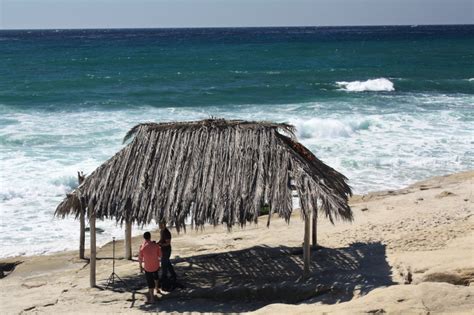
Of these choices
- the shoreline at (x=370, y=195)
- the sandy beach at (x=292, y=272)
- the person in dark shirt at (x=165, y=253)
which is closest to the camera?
the sandy beach at (x=292, y=272)

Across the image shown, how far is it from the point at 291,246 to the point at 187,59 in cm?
5079

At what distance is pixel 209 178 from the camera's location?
10281 millimetres

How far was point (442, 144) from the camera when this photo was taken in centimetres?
2353

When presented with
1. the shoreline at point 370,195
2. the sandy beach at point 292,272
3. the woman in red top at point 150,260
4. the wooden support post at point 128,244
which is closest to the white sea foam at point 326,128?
the shoreline at point 370,195

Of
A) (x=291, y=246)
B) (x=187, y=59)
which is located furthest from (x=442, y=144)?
(x=187, y=59)

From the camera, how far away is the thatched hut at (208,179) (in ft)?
32.8

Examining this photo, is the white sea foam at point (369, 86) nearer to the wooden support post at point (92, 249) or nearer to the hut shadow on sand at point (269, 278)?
the hut shadow on sand at point (269, 278)

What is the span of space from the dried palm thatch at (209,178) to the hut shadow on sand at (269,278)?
1.08 meters

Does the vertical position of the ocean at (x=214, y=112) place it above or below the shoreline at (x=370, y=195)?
above

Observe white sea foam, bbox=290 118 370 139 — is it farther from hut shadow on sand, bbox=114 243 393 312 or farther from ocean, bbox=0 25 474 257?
hut shadow on sand, bbox=114 243 393 312

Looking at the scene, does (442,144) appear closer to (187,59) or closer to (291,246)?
(291,246)

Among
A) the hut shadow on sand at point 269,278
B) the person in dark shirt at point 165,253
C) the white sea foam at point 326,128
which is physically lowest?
the hut shadow on sand at point 269,278

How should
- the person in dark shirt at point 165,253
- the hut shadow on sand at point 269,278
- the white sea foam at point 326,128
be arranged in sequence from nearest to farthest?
the hut shadow on sand at point 269,278 < the person in dark shirt at point 165,253 < the white sea foam at point 326,128

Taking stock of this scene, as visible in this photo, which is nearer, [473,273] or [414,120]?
[473,273]
